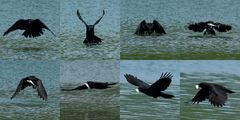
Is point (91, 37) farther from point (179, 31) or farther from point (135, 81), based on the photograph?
point (179, 31)

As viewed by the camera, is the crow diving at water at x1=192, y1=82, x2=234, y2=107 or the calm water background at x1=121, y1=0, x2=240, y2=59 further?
the calm water background at x1=121, y1=0, x2=240, y2=59

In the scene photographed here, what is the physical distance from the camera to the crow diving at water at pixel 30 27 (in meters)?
8.58

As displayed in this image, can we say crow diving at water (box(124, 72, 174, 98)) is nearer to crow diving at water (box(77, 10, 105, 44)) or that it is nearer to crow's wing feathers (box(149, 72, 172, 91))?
crow's wing feathers (box(149, 72, 172, 91))

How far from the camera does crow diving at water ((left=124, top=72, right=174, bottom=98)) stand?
27.0ft

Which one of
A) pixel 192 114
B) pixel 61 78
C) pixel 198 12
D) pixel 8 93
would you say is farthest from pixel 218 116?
pixel 8 93

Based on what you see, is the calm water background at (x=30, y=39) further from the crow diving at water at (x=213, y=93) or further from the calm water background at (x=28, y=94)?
the crow diving at water at (x=213, y=93)

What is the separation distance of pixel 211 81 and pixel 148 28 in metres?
0.82

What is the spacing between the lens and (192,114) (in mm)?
8445

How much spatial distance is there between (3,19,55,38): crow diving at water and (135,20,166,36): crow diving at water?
0.95 m

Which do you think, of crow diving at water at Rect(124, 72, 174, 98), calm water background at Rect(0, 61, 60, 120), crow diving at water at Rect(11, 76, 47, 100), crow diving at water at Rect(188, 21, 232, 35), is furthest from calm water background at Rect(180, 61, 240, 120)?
crow diving at water at Rect(11, 76, 47, 100)

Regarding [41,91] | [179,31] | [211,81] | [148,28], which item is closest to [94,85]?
[41,91]

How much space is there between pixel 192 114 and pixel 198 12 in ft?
3.44

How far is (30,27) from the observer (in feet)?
28.1

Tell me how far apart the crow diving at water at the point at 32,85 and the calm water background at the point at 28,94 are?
0.08 metres
